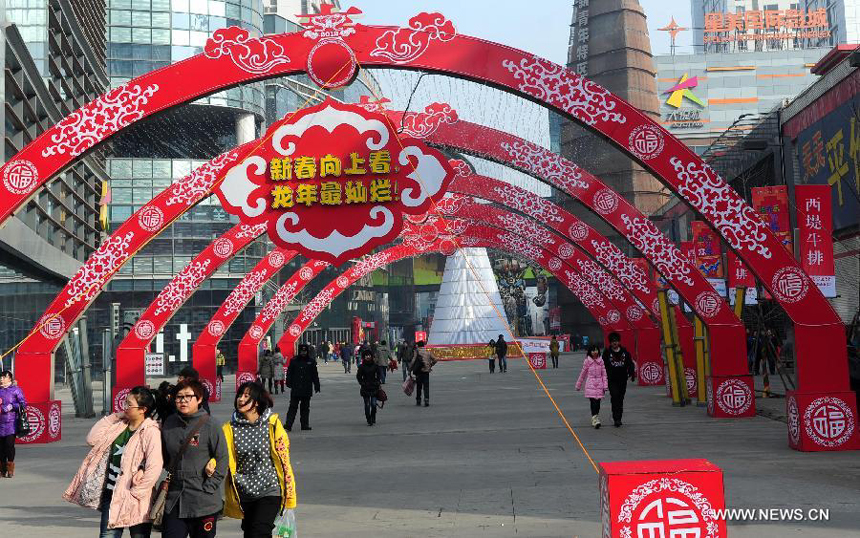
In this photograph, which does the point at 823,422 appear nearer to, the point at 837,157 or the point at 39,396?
the point at 837,157

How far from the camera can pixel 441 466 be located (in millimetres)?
11953

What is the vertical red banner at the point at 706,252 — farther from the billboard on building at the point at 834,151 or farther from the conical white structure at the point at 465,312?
the conical white structure at the point at 465,312

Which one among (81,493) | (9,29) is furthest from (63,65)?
(81,493)

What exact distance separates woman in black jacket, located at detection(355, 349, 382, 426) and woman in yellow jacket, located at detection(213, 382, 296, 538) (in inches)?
449

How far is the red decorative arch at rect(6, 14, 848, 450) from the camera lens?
43.1 feet

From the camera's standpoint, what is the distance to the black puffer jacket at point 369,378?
1811 cm

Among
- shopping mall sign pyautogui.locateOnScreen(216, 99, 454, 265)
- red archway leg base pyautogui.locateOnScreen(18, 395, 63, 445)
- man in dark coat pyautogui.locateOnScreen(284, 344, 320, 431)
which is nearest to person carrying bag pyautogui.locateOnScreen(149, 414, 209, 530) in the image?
shopping mall sign pyautogui.locateOnScreen(216, 99, 454, 265)

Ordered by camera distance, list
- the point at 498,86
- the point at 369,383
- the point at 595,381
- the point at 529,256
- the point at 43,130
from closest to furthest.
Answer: the point at 498,86, the point at 595,381, the point at 369,383, the point at 43,130, the point at 529,256

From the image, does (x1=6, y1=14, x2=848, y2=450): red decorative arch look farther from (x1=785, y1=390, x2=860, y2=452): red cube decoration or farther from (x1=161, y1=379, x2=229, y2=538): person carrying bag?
(x1=161, y1=379, x2=229, y2=538): person carrying bag

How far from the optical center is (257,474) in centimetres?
634

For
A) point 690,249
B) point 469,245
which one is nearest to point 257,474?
point 690,249

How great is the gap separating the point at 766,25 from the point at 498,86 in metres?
71.5

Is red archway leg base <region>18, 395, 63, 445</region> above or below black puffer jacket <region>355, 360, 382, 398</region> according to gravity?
below

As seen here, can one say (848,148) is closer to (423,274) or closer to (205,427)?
(205,427)
